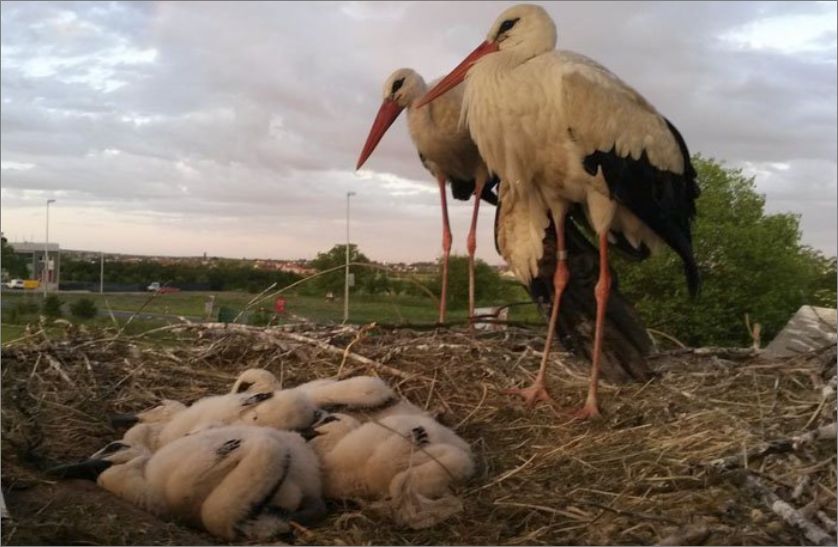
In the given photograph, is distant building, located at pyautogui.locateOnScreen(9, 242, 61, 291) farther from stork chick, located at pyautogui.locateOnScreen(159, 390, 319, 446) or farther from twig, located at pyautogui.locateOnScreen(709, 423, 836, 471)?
twig, located at pyautogui.locateOnScreen(709, 423, 836, 471)

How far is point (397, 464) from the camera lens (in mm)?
1831

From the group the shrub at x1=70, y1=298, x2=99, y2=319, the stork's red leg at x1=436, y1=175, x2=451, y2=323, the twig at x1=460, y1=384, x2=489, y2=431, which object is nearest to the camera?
the twig at x1=460, y1=384, x2=489, y2=431

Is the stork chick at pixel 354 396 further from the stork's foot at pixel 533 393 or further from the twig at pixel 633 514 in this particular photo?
the twig at pixel 633 514

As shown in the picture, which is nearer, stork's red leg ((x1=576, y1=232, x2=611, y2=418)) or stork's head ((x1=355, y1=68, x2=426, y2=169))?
stork's red leg ((x1=576, y1=232, x2=611, y2=418))

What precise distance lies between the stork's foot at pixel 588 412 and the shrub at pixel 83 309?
1776 millimetres

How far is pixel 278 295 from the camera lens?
9.73 feet

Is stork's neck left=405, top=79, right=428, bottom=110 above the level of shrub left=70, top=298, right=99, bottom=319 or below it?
above

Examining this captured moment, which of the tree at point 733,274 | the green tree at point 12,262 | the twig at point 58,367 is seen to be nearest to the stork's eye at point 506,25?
the green tree at point 12,262

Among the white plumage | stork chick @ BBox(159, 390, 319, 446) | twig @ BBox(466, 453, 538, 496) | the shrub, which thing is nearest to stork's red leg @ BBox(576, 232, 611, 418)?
twig @ BBox(466, 453, 538, 496)

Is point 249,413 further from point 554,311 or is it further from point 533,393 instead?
point 554,311

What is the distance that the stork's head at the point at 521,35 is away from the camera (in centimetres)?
252

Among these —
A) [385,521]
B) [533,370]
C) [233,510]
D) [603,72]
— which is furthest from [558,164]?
[233,510]

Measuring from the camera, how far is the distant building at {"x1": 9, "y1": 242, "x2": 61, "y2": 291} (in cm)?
219

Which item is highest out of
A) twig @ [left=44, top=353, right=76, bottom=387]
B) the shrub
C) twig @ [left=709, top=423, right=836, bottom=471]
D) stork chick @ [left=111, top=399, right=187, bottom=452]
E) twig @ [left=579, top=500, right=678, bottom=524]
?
the shrub
